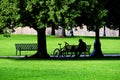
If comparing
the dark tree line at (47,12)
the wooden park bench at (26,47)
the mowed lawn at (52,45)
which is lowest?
the mowed lawn at (52,45)

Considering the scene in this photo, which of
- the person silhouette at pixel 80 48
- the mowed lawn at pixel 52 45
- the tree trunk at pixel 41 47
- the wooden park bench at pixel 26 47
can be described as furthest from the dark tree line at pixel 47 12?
the mowed lawn at pixel 52 45

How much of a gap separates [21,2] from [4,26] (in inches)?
81.3

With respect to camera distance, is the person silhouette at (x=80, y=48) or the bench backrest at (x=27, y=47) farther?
the bench backrest at (x=27, y=47)

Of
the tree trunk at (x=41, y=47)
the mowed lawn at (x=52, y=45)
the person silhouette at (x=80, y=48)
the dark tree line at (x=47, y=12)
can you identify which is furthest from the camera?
the mowed lawn at (x=52, y=45)

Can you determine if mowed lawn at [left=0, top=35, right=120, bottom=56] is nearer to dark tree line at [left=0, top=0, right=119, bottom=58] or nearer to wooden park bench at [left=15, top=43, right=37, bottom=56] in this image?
wooden park bench at [left=15, top=43, right=37, bottom=56]

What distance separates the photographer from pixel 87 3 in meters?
32.6

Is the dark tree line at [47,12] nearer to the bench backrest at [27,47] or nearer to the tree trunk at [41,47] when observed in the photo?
the tree trunk at [41,47]

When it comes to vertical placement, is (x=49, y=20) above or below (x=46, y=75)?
above

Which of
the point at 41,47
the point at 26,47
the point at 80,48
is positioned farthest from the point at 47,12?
the point at 26,47

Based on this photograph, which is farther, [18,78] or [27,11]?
[27,11]

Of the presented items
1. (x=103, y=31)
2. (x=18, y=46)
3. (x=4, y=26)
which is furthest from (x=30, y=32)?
(x=4, y=26)

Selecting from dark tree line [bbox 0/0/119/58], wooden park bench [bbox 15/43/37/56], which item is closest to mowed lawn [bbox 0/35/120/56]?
wooden park bench [bbox 15/43/37/56]

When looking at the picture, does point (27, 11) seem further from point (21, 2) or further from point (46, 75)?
point (46, 75)

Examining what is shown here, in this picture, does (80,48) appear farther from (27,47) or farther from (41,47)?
(27,47)
